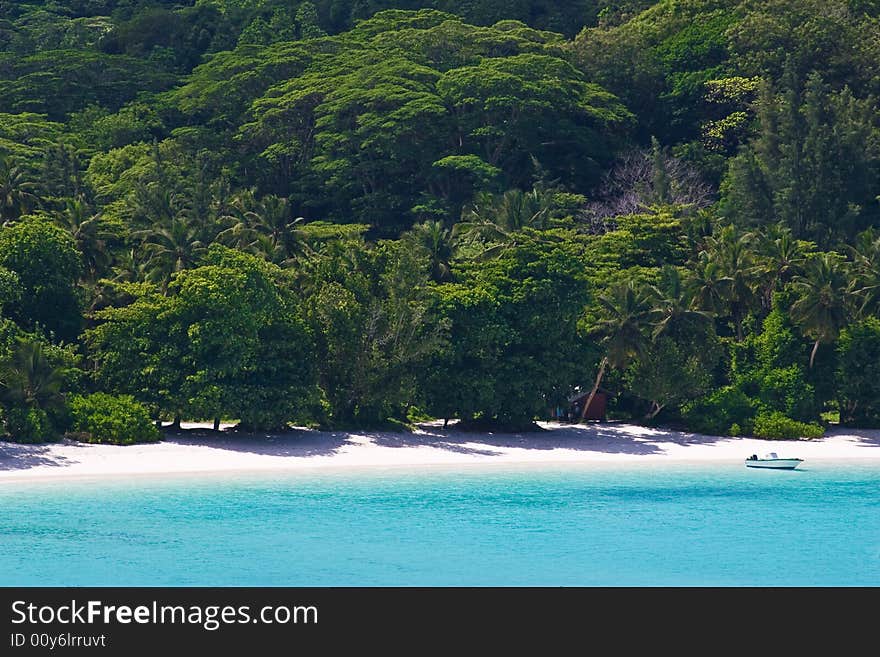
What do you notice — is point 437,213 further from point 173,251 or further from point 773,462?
point 773,462

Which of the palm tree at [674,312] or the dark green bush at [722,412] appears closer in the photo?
the palm tree at [674,312]

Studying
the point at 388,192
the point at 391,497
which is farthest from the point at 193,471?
the point at 388,192

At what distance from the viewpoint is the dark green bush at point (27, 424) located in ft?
139

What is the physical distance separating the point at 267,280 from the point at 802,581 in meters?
24.0

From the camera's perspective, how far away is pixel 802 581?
29.5 metres

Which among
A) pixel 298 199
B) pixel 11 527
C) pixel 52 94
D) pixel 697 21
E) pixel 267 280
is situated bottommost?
pixel 11 527

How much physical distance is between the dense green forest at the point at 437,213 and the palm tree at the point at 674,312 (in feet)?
0.44

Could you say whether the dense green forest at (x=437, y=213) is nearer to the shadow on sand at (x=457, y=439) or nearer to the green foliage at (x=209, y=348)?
the green foliage at (x=209, y=348)

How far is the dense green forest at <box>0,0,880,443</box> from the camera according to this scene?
4666cm

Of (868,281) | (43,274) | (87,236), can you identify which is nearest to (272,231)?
(87,236)

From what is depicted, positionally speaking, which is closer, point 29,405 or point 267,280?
point 29,405

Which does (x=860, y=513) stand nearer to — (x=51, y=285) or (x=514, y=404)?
(x=514, y=404)

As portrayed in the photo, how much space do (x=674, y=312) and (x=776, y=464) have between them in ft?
27.0

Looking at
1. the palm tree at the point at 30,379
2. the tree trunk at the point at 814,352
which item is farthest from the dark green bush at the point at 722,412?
the palm tree at the point at 30,379
